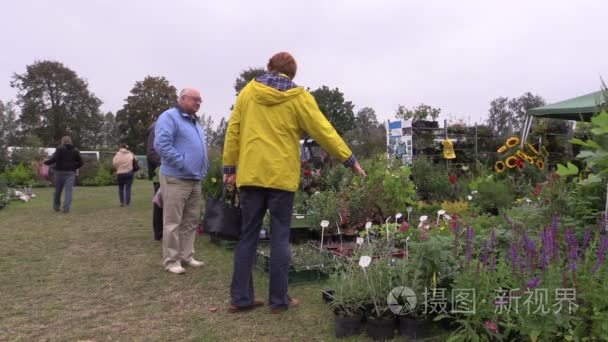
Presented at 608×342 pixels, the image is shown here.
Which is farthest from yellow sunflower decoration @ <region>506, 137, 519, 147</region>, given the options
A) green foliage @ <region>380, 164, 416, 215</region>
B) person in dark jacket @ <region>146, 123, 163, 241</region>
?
person in dark jacket @ <region>146, 123, 163, 241</region>

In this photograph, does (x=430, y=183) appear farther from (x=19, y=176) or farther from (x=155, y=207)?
(x=19, y=176)

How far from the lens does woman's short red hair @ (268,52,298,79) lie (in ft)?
10.2

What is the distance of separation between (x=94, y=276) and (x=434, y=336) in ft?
10.3

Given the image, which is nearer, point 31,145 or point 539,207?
point 539,207

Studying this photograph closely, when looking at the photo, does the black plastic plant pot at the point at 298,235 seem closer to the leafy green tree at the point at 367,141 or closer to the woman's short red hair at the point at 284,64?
the woman's short red hair at the point at 284,64

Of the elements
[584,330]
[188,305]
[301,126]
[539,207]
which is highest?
[301,126]

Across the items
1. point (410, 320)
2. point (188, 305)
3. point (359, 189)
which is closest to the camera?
point (410, 320)

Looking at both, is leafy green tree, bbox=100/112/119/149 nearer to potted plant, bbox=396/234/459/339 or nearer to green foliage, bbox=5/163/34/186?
green foliage, bbox=5/163/34/186

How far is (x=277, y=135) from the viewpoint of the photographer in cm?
298

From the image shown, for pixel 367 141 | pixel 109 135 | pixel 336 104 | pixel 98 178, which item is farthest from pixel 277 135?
pixel 109 135

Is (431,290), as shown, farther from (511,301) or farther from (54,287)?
(54,287)

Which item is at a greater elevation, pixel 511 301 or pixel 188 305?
pixel 511 301

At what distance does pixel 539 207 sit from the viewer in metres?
3.68

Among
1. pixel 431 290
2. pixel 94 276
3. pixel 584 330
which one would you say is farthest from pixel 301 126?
pixel 94 276
